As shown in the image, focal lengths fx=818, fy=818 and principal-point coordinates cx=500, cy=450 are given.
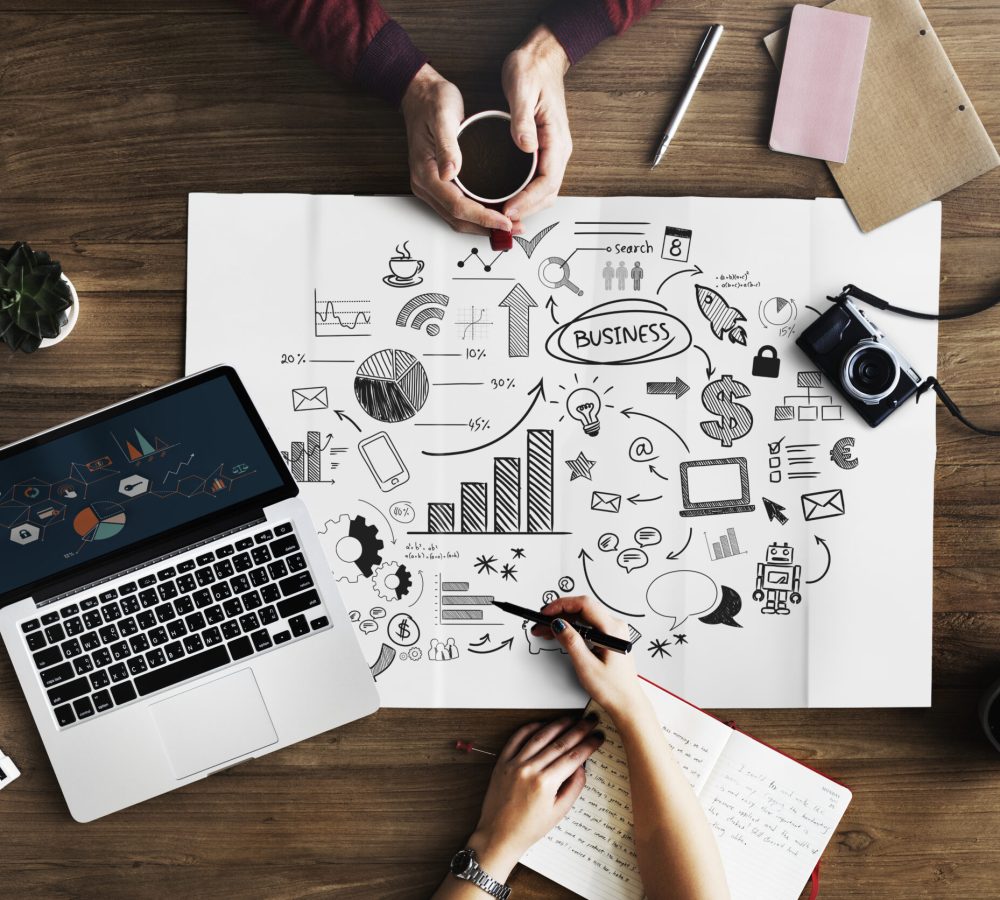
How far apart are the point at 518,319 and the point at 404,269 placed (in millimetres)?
147

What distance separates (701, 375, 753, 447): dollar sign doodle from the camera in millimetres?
962

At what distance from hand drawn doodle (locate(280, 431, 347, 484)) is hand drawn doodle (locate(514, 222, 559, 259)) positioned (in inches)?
12.4

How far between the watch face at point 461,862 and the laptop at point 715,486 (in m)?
0.46

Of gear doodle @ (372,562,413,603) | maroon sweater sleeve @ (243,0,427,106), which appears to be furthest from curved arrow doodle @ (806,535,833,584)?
maroon sweater sleeve @ (243,0,427,106)

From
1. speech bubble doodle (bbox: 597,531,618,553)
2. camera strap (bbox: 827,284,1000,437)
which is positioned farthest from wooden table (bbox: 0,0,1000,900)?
speech bubble doodle (bbox: 597,531,618,553)

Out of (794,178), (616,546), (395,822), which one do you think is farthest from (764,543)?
(395,822)

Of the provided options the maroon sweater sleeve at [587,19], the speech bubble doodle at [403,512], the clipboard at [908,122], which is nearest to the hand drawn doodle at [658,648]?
the speech bubble doodle at [403,512]

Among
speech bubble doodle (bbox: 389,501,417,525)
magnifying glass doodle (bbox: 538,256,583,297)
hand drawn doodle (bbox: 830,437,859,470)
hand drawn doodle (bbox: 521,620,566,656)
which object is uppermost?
magnifying glass doodle (bbox: 538,256,583,297)

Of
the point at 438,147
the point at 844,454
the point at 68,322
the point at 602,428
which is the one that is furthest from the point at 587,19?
the point at 68,322

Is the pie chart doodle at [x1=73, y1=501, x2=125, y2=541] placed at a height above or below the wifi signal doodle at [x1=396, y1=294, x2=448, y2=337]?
below

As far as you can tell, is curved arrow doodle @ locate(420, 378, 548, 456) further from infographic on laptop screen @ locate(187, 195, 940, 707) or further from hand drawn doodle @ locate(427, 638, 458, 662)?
hand drawn doodle @ locate(427, 638, 458, 662)

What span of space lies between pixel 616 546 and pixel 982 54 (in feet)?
2.36

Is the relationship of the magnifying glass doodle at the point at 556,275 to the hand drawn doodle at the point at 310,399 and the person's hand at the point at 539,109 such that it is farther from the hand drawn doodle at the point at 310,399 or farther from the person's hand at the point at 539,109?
the hand drawn doodle at the point at 310,399

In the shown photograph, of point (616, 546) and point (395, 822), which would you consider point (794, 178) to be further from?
point (395, 822)
